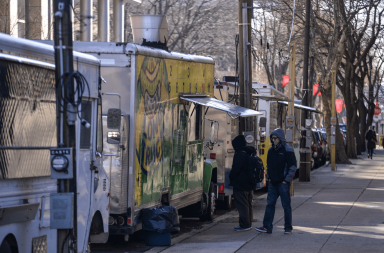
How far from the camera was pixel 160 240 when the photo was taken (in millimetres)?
9781

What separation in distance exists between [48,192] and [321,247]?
462cm

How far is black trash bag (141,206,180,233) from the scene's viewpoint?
947 centimetres

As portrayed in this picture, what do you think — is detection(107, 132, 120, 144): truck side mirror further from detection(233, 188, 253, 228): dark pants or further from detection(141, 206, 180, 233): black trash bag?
detection(233, 188, 253, 228): dark pants

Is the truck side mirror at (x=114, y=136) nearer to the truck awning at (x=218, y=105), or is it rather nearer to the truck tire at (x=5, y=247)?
the truck awning at (x=218, y=105)

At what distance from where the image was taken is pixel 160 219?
952 cm

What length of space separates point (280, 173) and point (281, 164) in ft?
0.49

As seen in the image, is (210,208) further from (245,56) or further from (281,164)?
(245,56)

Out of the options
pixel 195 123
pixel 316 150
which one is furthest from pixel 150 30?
pixel 316 150

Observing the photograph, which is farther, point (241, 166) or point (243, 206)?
point (243, 206)

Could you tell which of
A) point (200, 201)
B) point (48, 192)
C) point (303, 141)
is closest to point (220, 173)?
point (200, 201)

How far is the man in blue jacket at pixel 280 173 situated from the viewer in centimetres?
1082

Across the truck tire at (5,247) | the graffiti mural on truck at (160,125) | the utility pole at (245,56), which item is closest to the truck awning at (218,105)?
the graffiti mural on truck at (160,125)

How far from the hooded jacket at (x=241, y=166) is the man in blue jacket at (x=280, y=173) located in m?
0.41

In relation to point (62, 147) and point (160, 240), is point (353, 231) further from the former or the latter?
point (62, 147)
